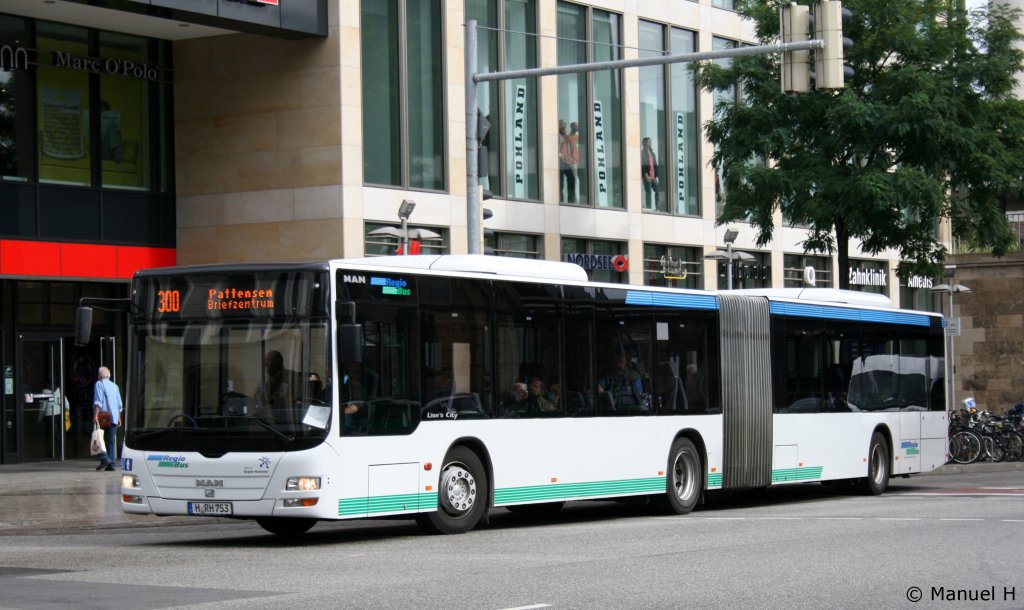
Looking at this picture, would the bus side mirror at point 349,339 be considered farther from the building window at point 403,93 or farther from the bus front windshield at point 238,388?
the building window at point 403,93

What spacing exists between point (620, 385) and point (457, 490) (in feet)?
10.7

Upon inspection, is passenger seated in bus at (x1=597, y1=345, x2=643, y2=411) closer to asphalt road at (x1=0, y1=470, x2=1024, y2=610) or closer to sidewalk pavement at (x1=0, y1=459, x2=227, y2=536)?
asphalt road at (x1=0, y1=470, x2=1024, y2=610)

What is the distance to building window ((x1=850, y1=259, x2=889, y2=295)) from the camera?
4678 cm

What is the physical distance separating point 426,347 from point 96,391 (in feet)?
42.3

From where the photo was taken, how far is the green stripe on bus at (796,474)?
69.2 feet

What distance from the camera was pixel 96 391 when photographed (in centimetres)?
2697

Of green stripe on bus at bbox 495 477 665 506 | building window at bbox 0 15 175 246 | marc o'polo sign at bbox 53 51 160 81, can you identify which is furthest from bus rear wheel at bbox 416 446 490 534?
marc o'polo sign at bbox 53 51 160 81

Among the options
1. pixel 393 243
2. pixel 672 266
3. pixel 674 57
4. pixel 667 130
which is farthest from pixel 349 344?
pixel 667 130

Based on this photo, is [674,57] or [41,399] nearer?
[674,57]

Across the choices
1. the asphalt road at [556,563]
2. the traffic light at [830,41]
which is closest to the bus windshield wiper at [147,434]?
the asphalt road at [556,563]

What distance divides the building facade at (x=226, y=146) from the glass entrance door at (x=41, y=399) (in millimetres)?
38

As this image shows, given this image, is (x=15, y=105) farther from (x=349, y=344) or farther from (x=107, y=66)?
(x=349, y=344)

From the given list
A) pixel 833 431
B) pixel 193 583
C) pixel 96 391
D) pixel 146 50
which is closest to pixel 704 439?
pixel 833 431

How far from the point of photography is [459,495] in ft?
52.6
